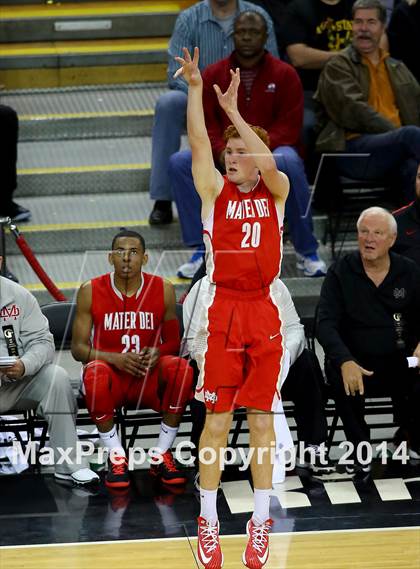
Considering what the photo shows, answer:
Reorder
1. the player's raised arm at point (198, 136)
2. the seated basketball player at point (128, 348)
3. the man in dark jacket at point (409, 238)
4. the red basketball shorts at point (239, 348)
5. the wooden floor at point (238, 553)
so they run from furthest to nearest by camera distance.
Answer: the man in dark jacket at point (409, 238) → the seated basketball player at point (128, 348) → the wooden floor at point (238, 553) → the red basketball shorts at point (239, 348) → the player's raised arm at point (198, 136)

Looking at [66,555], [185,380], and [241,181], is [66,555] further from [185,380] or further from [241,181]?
[241,181]

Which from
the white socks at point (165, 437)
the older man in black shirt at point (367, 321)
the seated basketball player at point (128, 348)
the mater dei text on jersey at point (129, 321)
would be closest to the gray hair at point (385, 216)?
the older man in black shirt at point (367, 321)

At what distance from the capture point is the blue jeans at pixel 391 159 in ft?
26.7

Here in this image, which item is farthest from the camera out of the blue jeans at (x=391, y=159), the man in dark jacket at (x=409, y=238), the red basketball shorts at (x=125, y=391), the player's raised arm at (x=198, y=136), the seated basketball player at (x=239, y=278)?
the blue jeans at (x=391, y=159)

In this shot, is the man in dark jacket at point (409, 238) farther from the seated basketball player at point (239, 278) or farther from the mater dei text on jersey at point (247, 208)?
the mater dei text on jersey at point (247, 208)

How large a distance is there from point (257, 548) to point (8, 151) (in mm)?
3841

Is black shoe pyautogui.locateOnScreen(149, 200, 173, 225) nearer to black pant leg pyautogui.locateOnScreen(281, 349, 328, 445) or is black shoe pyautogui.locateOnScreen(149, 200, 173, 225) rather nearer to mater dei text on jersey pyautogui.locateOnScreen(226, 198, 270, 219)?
black pant leg pyautogui.locateOnScreen(281, 349, 328, 445)

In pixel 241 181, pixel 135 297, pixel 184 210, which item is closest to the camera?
pixel 241 181

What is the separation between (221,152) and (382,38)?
2620 mm

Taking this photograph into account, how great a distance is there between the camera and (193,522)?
6.50 meters

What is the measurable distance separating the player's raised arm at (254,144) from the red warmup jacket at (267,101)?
1.64 meters

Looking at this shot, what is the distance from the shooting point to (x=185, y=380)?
21.7 ft

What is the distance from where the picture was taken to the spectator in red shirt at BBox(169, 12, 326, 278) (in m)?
6.89

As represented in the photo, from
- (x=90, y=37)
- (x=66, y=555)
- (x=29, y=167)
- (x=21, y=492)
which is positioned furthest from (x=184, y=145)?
(x=66, y=555)
